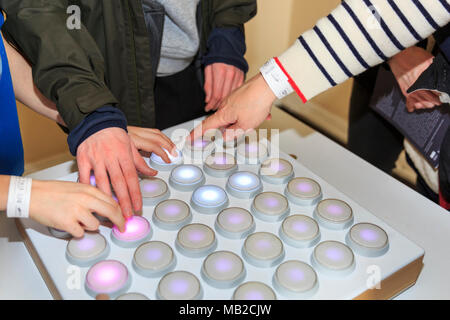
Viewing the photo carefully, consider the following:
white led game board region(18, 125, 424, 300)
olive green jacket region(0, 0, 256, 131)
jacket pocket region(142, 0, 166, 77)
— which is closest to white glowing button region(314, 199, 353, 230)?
white led game board region(18, 125, 424, 300)

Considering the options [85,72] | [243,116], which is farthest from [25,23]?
[243,116]

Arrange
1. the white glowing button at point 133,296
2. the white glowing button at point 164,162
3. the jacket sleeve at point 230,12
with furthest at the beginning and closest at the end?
→ the jacket sleeve at point 230,12, the white glowing button at point 164,162, the white glowing button at point 133,296

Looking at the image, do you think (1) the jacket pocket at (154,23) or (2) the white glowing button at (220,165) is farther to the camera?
(1) the jacket pocket at (154,23)

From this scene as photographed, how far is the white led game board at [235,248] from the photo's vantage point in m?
0.49

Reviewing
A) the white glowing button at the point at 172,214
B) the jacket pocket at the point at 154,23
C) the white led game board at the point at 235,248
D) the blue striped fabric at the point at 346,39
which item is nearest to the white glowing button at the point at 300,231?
the white led game board at the point at 235,248

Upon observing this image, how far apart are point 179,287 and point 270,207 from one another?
18 centimetres

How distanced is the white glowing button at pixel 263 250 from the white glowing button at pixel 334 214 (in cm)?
8

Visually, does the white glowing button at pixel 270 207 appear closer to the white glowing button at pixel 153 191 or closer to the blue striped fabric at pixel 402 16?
the white glowing button at pixel 153 191

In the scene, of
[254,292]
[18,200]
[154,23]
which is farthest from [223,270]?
[154,23]

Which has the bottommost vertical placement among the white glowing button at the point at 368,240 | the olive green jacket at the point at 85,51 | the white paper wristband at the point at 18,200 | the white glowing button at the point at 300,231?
the white glowing button at the point at 300,231

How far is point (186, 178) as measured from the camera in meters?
0.65

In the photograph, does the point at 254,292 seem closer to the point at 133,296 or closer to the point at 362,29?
the point at 133,296

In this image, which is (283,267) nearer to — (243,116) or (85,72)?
(243,116)
